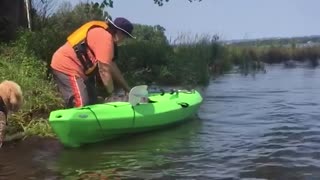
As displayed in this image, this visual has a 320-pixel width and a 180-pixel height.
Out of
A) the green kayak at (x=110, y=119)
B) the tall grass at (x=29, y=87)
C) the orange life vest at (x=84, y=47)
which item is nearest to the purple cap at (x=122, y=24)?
the orange life vest at (x=84, y=47)

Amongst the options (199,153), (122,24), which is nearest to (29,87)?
(122,24)

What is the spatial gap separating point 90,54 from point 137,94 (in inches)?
43.1

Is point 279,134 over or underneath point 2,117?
underneath

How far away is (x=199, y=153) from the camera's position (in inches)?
354

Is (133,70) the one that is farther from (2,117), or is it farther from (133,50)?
(2,117)

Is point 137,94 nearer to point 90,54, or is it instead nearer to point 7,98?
point 90,54

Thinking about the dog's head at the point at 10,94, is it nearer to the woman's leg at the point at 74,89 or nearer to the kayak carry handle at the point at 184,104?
the woman's leg at the point at 74,89

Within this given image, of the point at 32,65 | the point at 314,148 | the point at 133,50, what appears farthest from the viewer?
the point at 133,50

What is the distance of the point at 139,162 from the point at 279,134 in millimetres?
3330

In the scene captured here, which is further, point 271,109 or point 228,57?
point 228,57

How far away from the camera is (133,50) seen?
2106 centimetres

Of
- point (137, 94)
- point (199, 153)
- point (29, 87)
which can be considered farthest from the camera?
point (29, 87)

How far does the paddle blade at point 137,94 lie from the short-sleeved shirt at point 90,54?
2.80ft

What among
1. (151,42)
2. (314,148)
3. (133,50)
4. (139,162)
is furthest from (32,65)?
(151,42)
